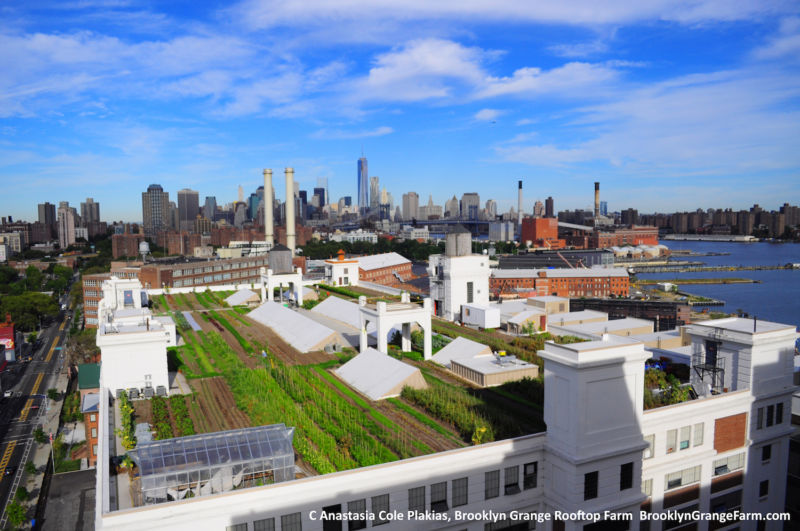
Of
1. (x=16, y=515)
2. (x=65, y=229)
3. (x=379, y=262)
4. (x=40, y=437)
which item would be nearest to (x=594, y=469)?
(x=16, y=515)

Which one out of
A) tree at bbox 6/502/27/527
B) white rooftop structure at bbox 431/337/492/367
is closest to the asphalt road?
tree at bbox 6/502/27/527

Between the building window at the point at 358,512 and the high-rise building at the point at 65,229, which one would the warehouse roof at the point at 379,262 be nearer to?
the building window at the point at 358,512

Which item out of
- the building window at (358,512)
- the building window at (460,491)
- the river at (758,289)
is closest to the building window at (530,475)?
the building window at (460,491)

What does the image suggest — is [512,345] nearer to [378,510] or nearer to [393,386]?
[393,386]

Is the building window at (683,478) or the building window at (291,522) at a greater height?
the building window at (291,522)

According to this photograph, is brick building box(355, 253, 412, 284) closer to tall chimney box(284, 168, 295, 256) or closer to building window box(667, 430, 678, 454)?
tall chimney box(284, 168, 295, 256)

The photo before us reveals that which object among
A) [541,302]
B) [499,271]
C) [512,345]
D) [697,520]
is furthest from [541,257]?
[697,520]
